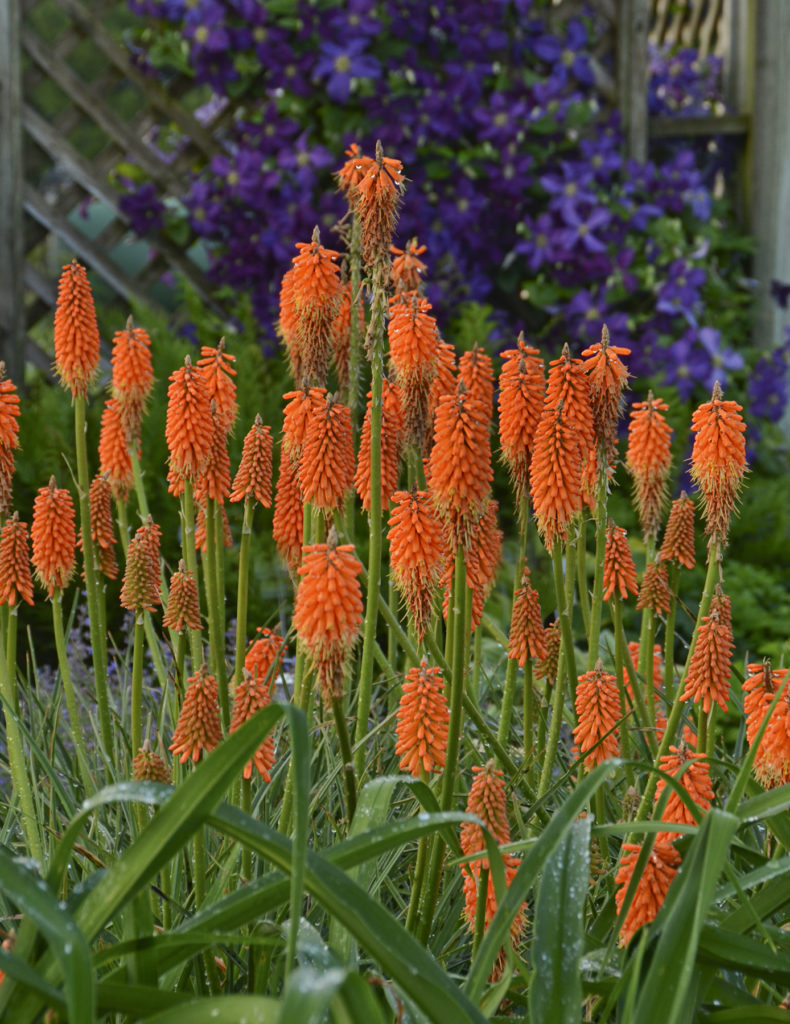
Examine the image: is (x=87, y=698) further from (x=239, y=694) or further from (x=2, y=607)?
(x=239, y=694)

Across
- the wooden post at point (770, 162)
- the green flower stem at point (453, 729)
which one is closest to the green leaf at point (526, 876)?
the green flower stem at point (453, 729)

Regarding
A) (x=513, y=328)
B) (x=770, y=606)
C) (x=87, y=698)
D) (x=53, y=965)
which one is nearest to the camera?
(x=53, y=965)

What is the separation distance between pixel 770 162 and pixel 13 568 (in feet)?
19.8

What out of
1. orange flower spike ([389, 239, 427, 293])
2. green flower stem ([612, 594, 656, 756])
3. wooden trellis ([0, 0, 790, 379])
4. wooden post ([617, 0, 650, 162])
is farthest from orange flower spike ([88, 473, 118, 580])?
wooden post ([617, 0, 650, 162])

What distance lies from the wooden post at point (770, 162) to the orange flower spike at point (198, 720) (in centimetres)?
581

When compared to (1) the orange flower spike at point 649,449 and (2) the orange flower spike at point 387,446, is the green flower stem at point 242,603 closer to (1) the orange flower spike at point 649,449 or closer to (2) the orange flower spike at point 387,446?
(2) the orange flower spike at point 387,446

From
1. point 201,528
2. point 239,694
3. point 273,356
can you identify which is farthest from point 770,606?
point 239,694

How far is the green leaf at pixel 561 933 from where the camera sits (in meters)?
1.42

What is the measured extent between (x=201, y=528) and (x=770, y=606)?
136 inches

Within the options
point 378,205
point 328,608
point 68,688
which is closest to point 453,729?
point 328,608

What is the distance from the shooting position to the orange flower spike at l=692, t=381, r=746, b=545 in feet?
5.92

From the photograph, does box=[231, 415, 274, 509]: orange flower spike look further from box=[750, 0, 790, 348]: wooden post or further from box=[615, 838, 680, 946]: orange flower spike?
box=[750, 0, 790, 348]: wooden post

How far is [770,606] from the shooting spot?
5.17 m

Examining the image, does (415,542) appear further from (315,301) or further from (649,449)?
(649,449)
